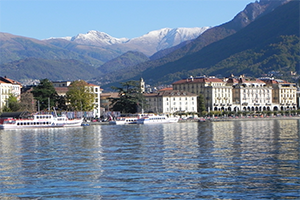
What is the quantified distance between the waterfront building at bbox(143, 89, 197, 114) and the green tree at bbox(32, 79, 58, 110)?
3529 centimetres

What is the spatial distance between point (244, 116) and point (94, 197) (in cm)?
14802

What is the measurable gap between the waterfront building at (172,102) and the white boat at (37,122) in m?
56.9

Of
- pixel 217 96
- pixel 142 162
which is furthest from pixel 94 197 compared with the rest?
pixel 217 96

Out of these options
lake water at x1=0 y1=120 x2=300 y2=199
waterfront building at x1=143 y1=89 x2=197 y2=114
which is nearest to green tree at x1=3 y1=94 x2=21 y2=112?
waterfront building at x1=143 y1=89 x2=197 y2=114

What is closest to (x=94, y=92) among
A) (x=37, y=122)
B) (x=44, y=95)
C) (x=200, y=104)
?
(x=44, y=95)

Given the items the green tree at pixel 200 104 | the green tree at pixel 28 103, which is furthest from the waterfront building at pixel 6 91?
the green tree at pixel 200 104

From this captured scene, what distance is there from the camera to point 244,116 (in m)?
176

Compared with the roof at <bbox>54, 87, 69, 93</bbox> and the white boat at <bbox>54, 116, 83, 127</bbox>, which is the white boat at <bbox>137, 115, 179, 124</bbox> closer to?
the white boat at <bbox>54, 116, 83, 127</bbox>

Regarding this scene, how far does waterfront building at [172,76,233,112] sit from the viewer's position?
190 m

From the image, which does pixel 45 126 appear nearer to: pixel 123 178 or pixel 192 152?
pixel 192 152

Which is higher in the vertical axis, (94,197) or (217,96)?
(217,96)

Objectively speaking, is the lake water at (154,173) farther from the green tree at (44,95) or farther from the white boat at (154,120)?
the green tree at (44,95)

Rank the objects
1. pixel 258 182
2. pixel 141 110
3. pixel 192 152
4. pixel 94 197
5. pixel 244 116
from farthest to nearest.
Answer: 1. pixel 244 116
2. pixel 141 110
3. pixel 192 152
4. pixel 258 182
5. pixel 94 197

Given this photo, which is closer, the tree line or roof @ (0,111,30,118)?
roof @ (0,111,30,118)
